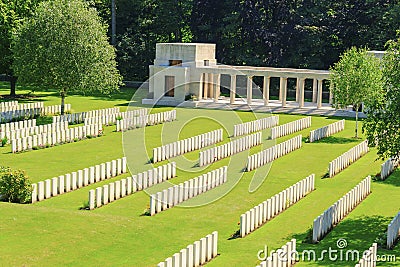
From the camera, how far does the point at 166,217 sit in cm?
2536

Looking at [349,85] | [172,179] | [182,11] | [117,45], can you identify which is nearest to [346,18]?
[182,11]

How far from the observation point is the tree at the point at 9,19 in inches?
2280

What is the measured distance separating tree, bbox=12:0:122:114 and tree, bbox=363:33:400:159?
2844cm

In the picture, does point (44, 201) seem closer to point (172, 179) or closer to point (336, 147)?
point (172, 179)

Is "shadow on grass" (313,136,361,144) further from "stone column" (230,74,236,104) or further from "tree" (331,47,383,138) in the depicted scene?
"stone column" (230,74,236,104)

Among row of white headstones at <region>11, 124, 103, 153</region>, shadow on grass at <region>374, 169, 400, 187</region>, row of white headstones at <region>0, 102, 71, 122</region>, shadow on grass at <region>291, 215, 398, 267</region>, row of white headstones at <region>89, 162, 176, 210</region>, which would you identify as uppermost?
row of white headstones at <region>0, 102, 71, 122</region>

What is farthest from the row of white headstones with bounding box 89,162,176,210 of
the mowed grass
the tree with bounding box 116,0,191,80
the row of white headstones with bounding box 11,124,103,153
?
the tree with bounding box 116,0,191,80

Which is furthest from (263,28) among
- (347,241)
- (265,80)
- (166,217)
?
(347,241)

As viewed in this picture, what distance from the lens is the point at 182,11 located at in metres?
Answer: 78.9

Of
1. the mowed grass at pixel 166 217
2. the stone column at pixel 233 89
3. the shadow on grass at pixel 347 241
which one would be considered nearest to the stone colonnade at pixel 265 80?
the stone column at pixel 233 89

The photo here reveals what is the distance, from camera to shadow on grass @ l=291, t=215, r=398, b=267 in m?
21.1

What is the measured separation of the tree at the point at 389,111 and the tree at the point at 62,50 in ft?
93.3

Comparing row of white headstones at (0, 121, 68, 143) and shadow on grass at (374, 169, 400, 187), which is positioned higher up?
row of white headstones at (0, 121, 68, 143)

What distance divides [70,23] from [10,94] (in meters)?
14.0
